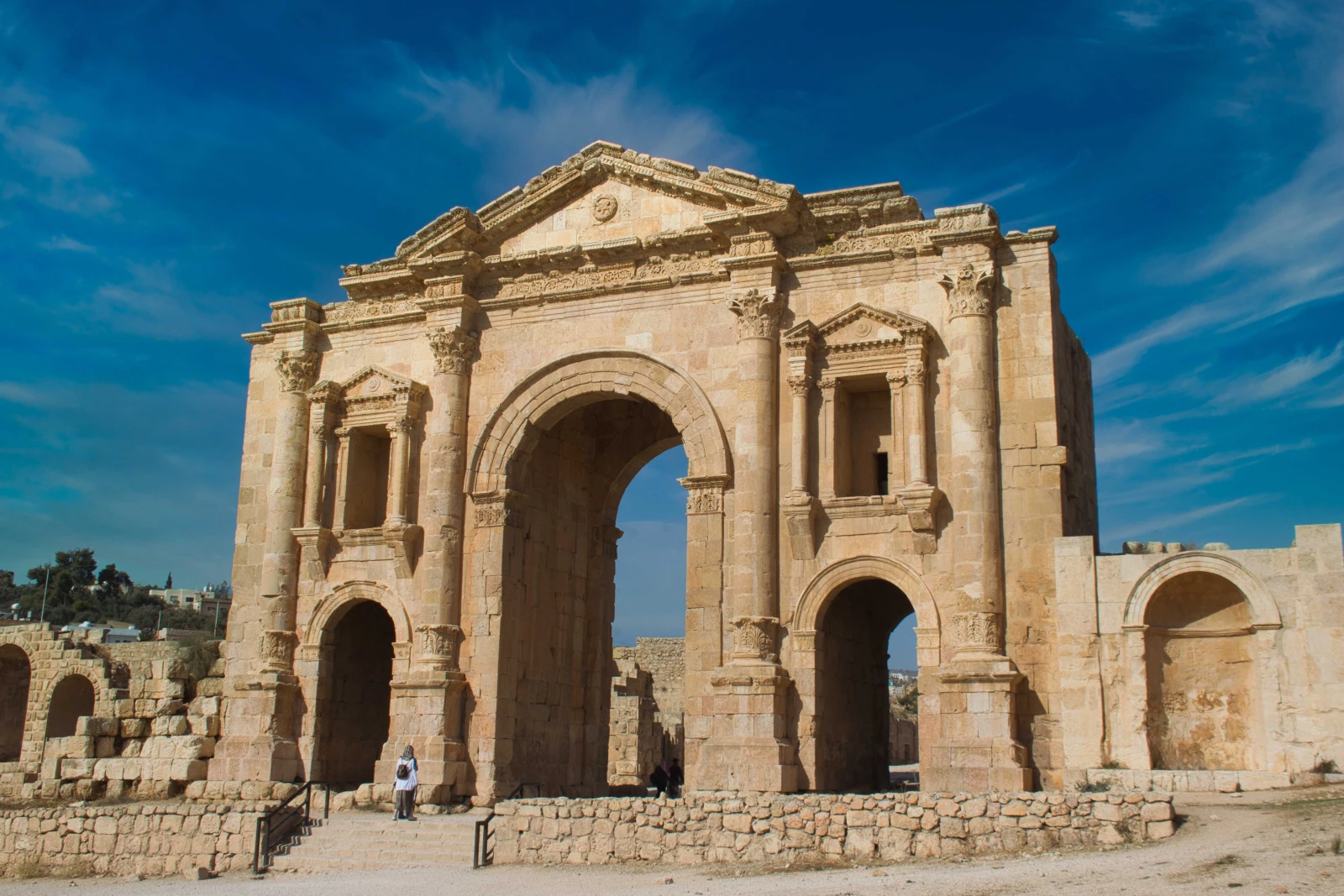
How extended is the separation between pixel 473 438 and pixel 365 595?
9.68 feet

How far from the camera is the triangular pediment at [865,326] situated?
57.1 feet

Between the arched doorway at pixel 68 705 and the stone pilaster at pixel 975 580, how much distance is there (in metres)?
16.8

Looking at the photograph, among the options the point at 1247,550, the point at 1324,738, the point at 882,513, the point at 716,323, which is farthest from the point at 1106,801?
the point at 716,323

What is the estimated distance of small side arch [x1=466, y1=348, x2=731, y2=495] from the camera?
18655 mm

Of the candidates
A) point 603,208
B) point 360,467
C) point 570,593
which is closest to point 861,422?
point 603,208

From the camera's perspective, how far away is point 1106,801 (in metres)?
13.1

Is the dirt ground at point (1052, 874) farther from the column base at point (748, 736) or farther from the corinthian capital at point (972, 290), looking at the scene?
the corinthian capital at point (972, 290)

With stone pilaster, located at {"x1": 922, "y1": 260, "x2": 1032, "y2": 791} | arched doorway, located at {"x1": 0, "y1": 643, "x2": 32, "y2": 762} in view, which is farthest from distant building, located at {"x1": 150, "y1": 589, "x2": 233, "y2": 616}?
stone pilaster, located at {"x1": 922, "y1": 260, "x2": 1032, "y2": 791}

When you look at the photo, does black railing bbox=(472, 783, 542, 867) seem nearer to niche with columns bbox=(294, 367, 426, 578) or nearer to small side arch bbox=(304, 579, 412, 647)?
small side arch bbox=(304, 579, 412, 647)

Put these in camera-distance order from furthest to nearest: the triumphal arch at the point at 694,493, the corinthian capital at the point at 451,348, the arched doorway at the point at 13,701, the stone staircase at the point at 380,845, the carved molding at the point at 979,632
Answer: the arched doorway at the point at 13,701, the corinthian capital at the point at 451,348, the triumphal arch at the point at 694,493, the stone staircase at the point at 380,845, the carved molding at the point at 979,632

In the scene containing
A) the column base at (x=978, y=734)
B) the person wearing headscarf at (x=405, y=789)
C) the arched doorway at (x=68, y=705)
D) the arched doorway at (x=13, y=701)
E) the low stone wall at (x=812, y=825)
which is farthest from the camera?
the arched doorway at (x=13, y=701)

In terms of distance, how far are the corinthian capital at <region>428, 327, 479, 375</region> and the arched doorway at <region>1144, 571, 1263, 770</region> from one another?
34.6ft

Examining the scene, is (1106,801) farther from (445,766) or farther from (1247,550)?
(445,766)

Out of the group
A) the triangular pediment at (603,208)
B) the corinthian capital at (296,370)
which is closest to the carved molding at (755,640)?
the triangular pediment at (603,208)
